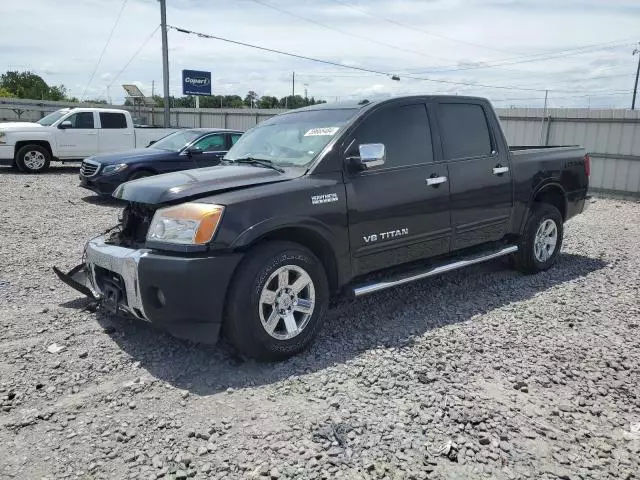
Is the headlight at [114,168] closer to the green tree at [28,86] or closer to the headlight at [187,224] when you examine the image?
the headlight at [187,224]

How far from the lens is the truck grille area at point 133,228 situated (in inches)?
168

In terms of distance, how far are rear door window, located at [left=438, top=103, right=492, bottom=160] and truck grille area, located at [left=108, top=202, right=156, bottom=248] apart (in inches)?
108

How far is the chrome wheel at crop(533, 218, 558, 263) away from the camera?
20.9 ft

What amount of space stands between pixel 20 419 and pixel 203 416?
1.06 m

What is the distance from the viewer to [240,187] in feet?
13.0

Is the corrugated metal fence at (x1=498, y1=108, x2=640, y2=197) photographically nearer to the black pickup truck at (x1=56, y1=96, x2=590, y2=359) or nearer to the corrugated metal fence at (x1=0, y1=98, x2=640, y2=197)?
the corrugated metal fence at (x1=0, y1=98, x2=640, y2=197)

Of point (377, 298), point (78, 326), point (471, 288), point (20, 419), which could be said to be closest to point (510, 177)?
point (471, 288)

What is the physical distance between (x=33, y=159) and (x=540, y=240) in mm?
13849

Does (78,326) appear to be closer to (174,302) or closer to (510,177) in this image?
(174,302)

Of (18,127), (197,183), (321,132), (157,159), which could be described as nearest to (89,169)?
(157,159)

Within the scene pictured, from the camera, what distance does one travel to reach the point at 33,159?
50.2 feet

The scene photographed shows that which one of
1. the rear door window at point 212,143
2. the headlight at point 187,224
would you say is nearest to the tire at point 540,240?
the headlight at point 187,224

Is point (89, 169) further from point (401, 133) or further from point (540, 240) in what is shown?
point (540, 240)

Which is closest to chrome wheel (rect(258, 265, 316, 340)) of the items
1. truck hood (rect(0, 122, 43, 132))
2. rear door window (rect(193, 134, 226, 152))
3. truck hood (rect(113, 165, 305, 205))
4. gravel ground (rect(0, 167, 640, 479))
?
gravel ground (rect(0, 167, 640, 479))
